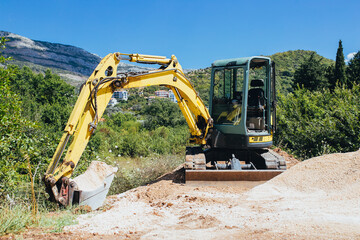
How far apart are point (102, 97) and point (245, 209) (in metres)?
3.23

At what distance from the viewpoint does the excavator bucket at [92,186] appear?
521cm

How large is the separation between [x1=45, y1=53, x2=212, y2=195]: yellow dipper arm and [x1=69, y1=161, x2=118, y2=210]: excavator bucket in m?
0.32

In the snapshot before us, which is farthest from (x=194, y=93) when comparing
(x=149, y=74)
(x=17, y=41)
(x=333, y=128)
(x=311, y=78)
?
(x=17, y=41)

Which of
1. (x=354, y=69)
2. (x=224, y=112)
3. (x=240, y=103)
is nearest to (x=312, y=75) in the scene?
(x=354, y=69)

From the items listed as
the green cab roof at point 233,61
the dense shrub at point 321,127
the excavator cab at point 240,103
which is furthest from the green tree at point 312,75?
the green cab roof at point 233,61

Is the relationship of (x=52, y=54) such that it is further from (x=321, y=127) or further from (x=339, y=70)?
(x=321, y=127)

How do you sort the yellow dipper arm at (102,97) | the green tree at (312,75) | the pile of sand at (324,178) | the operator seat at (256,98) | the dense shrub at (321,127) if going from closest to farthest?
the yellow dipper arm at (102,97) < the pile of sand at (324,178) < the operator seat at (256,98) < the dense shrub at (321,127) < the green tree at (312,75)

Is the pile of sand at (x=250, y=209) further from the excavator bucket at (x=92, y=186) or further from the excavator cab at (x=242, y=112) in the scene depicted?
the excavator cab at (x=242, y=112)

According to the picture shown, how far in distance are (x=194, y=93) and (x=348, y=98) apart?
7494mm

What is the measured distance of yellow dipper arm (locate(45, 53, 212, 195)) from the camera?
5133mm

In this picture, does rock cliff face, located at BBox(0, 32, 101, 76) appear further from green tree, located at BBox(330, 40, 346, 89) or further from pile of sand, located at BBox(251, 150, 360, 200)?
pile of sand, located at BBox(251, 150, 360, 200)

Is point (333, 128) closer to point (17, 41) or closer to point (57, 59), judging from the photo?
point (57, 59)

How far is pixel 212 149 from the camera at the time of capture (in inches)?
335

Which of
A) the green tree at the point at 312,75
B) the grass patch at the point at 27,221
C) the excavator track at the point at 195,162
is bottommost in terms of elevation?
the grass patch at the point at 27,221
